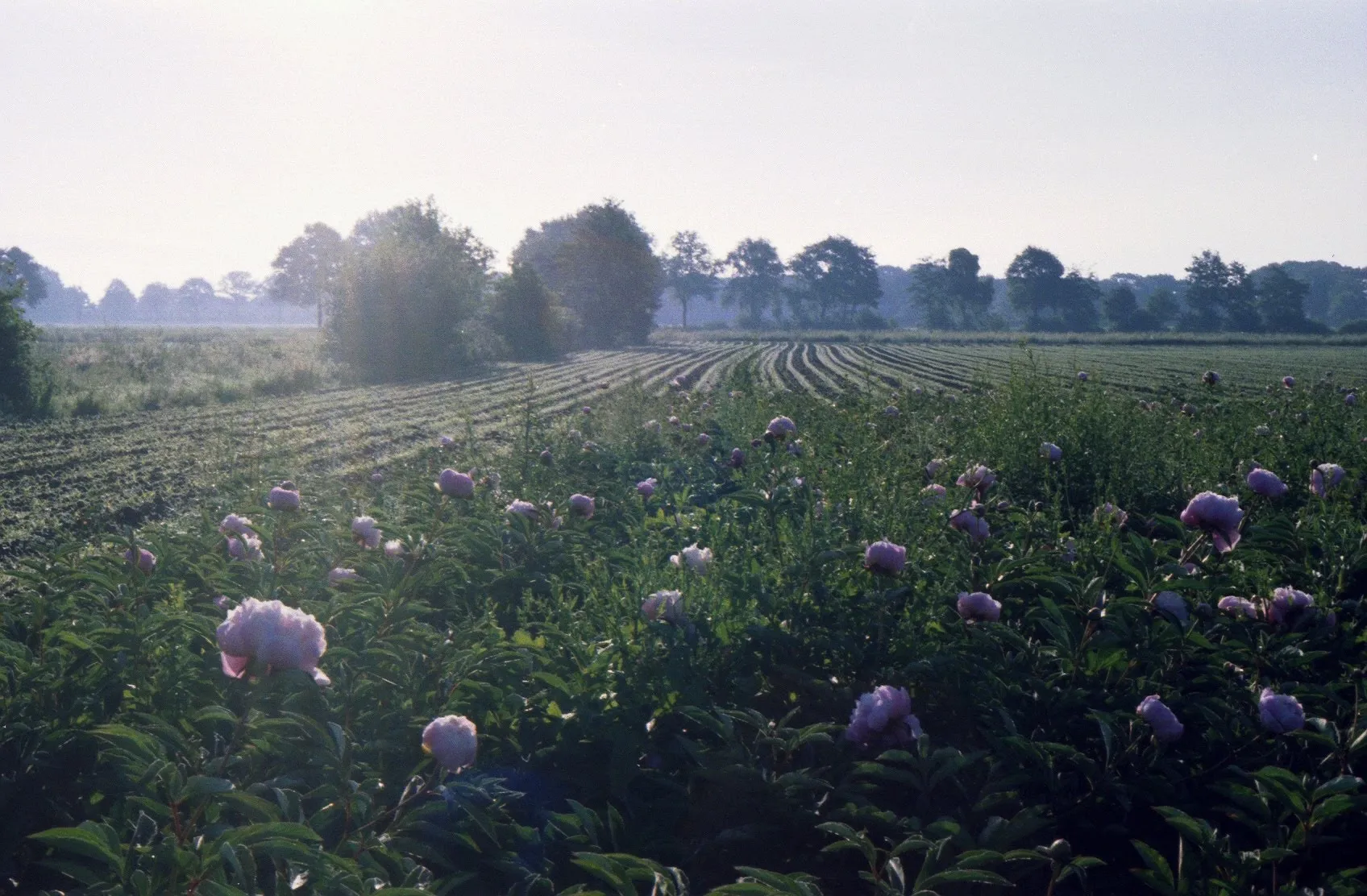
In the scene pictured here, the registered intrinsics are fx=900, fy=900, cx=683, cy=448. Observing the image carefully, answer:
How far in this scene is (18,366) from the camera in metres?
14.1

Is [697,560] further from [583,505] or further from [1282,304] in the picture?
[1282,304]

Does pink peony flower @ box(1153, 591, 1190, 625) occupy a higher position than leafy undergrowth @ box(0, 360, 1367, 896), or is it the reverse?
pink peony flower @ box(1153, 591, 1190, 625)

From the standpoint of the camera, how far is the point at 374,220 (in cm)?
5284

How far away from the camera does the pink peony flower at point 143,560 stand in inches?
88.4

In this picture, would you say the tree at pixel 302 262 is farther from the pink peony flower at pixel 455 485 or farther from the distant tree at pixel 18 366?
the pink peony flower at pixel 455 485

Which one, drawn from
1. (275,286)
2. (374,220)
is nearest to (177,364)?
(374,220)

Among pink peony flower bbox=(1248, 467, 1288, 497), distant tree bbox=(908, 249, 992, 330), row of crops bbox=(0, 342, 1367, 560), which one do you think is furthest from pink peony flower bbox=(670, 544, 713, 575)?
distant tree bbox=(908, 249, 992, 330)

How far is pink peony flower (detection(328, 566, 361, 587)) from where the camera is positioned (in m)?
2.48

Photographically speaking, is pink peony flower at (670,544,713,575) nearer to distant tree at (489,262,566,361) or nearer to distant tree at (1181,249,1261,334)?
distant tree at (489,262,566,361)

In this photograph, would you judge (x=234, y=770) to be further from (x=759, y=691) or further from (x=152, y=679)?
(x=759, y=691)

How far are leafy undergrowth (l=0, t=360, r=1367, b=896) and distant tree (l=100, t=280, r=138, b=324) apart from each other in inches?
6216

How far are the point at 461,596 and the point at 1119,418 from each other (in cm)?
416

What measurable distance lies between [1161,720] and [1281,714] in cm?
22

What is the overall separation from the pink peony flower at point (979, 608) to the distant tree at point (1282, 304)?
212 ft
